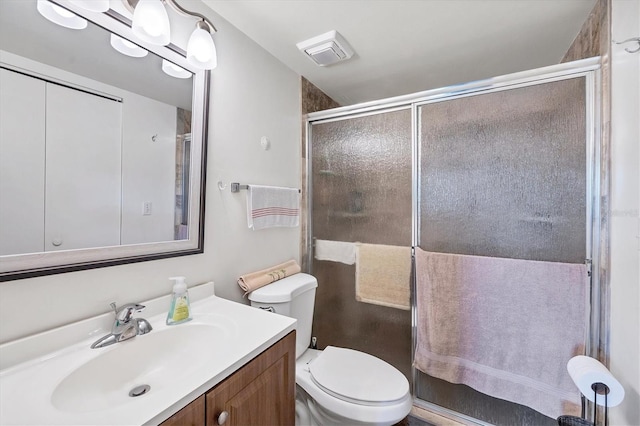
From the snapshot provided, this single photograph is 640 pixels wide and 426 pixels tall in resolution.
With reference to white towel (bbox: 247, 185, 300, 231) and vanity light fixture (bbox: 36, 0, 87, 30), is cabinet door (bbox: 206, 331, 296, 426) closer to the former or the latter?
white towel (bbox: 247, 185, 300, 231)

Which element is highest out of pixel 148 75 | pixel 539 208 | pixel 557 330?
pixel 148 75

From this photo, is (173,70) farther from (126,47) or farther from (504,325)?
(504,325)

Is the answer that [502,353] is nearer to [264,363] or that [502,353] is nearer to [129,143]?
[264,363]

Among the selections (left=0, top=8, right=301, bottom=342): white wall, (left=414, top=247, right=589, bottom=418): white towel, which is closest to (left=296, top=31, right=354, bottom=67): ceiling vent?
(left=0, top=8, right=301, bottom=342): white wall

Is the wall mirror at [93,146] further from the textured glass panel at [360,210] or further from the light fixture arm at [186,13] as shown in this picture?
the textured glass panel at [360,210]

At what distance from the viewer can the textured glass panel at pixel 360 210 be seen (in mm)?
1625

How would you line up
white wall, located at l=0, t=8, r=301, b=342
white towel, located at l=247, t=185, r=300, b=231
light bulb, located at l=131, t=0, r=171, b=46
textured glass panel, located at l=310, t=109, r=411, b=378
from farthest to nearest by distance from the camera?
textured glass panel, located at l=310, t=109, r=411, b=378
white towel, located at l=247, t=185, r=300, b=231
light bulb, located at l=131, t=0, r=171, b=46
white wall, located at l=0, t=8, r=301, b=342

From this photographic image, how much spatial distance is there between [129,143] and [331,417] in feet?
4.67

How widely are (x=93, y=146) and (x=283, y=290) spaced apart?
3.17 feet

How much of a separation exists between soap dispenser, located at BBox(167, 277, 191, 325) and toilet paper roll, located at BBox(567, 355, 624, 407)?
1.45 m

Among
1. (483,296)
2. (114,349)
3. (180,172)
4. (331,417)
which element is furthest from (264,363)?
(483,296)

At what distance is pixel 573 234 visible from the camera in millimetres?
1210

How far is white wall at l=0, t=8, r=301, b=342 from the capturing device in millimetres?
788

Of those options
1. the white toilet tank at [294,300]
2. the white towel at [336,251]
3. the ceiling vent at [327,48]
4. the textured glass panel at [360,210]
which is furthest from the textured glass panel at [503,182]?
the white toilet tank at [294,300]
